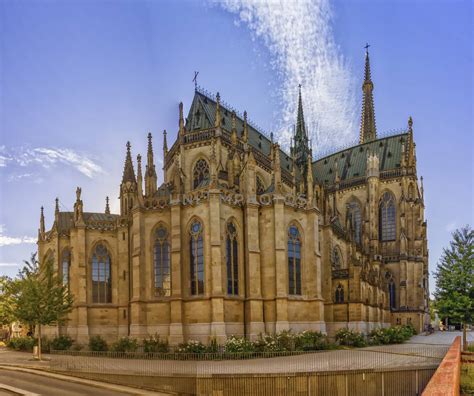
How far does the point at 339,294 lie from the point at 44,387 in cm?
3226

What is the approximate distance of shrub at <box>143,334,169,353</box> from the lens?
33.4m

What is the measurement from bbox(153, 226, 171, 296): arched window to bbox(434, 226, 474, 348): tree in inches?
772

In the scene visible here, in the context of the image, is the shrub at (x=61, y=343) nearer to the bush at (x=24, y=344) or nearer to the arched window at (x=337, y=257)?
the bush at (x=24, y=344)

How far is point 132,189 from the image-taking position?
5066 cm

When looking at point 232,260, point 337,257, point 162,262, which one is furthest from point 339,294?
point 162,262

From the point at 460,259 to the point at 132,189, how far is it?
3205 cm

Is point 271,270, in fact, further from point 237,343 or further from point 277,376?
point 277,376

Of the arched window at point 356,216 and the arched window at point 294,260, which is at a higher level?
the arched window at point 356,216

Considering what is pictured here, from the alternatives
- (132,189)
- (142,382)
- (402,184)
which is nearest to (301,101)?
(402,184)

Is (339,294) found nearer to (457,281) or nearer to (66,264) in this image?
(457,281)

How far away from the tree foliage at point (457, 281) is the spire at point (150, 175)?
23.1 metres

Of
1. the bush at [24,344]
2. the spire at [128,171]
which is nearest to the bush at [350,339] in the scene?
the bush at [24,344]

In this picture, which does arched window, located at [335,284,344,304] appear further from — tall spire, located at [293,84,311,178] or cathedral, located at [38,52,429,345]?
tall spire, located at [293,84,311,178]

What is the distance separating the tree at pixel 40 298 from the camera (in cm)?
3391
